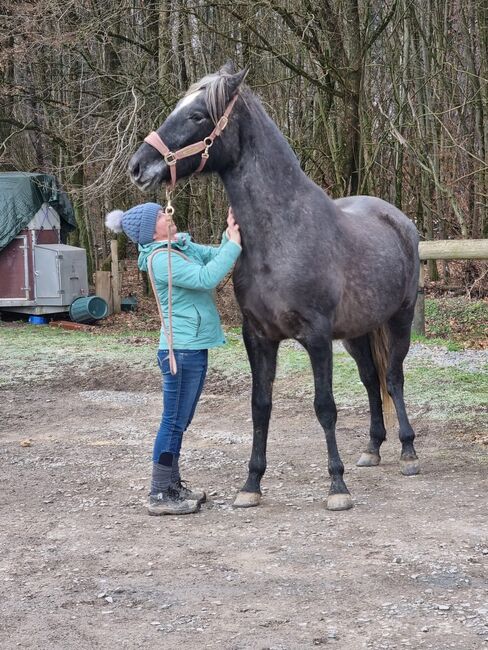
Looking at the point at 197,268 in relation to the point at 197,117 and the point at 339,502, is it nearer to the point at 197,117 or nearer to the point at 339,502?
the point at 197,117

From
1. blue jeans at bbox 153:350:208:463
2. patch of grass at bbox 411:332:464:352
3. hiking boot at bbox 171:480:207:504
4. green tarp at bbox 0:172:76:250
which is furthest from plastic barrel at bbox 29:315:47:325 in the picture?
blue jeans at bbox 153:350:208:463

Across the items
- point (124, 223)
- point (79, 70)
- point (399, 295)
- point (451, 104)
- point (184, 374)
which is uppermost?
point (79, 70)

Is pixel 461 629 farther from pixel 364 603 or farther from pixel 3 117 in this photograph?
pixel 3 117

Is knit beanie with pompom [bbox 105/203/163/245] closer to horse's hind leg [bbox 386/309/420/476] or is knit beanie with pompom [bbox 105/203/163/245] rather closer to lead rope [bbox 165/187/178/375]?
lead rope [bbox 165/187/178/375]

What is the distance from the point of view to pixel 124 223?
4508 millimetres

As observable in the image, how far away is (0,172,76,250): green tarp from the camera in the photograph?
1422cm

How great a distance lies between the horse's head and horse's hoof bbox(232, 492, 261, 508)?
1.74 metres

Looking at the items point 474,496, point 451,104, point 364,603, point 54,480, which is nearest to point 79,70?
point 451,104

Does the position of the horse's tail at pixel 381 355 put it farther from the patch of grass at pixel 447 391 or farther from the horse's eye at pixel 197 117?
the horse's eye at pixel 197 117

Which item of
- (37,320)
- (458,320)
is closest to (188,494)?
(458,320)

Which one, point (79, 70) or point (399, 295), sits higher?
point (79, 70)

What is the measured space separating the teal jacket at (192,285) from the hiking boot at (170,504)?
808mm

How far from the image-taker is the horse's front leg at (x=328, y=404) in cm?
463

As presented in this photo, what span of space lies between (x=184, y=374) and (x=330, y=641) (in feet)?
6.13
